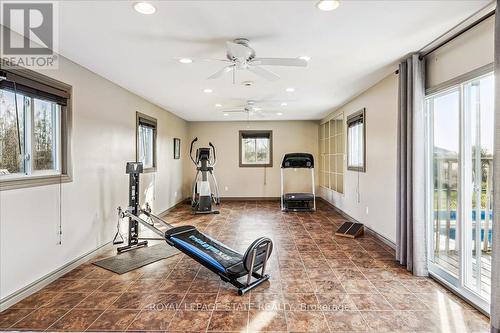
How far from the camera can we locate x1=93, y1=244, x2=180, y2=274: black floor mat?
3701 millimetres

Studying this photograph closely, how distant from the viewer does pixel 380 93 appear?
474 cm

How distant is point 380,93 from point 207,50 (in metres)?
3.10

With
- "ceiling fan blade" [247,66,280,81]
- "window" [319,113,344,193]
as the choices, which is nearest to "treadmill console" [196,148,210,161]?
"window" [319,113,344,193]

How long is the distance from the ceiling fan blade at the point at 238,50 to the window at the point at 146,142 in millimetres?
3308

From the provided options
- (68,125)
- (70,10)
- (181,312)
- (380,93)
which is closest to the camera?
(70,10)

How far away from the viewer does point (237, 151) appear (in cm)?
959

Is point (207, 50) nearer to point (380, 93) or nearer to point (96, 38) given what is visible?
point (96, 38)

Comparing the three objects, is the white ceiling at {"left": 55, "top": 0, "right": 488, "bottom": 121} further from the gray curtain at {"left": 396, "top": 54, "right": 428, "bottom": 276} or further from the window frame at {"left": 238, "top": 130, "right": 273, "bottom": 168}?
the window frame at {"left": 238, "top": 130, "right": 273, "bottom": 168}

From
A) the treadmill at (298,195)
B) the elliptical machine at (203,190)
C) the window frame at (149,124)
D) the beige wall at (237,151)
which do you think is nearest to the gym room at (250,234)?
the window frame at (149,124)

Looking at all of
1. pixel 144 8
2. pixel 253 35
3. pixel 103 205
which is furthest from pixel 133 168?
pixel 253 35

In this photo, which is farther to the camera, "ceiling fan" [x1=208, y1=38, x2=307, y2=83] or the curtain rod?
"ceiling fan" [x1=208, y1=38, x2=307, y2=83]

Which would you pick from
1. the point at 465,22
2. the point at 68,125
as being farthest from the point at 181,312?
the point at 465,22

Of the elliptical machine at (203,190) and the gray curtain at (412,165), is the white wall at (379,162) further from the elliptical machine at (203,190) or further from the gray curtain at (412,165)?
the elliptical machine at (203,190)

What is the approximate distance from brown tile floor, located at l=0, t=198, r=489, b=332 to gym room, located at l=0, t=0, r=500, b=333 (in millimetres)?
21
